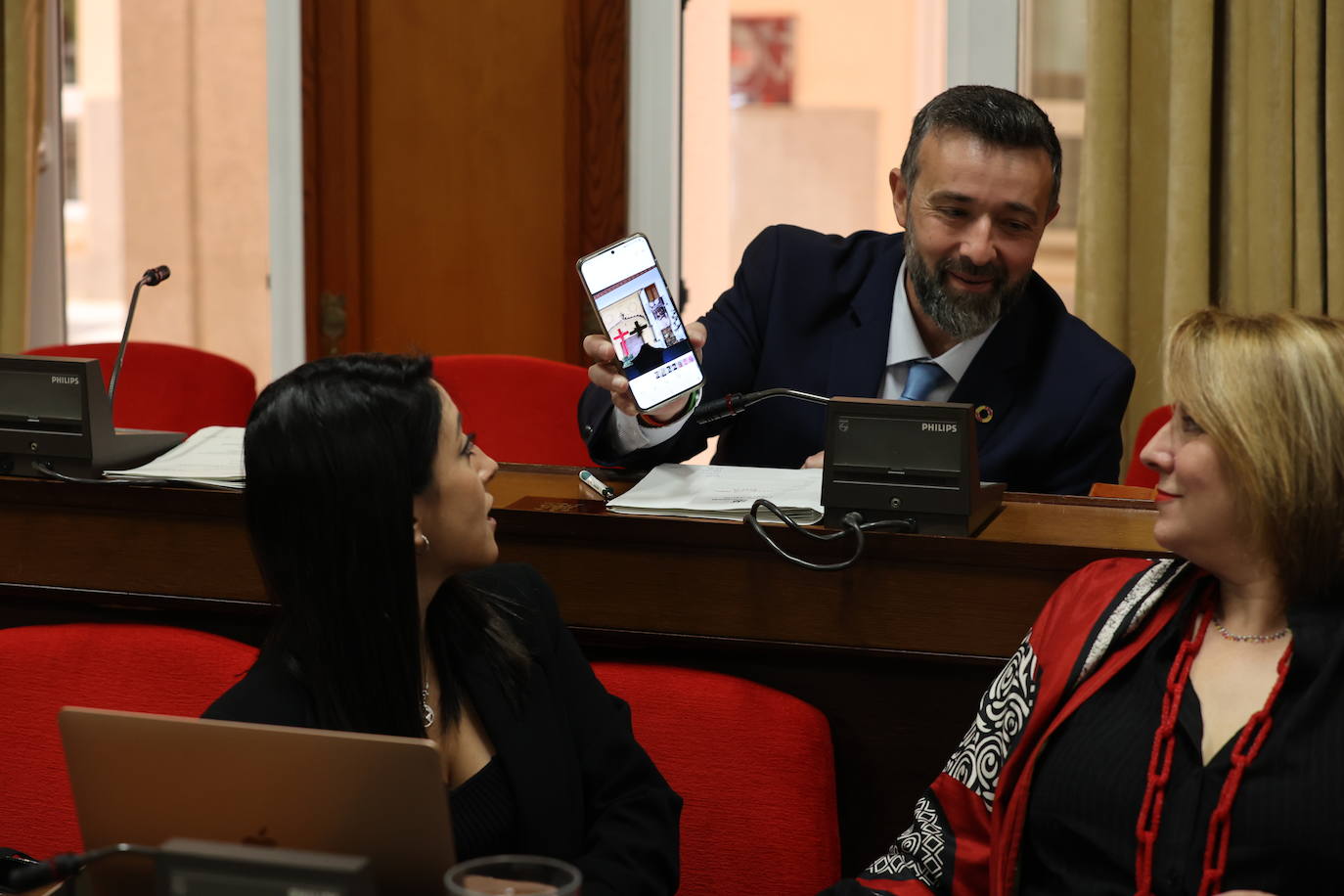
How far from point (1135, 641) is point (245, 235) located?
4.28 m

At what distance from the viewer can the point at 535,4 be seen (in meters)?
3.86

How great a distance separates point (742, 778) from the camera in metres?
1.58

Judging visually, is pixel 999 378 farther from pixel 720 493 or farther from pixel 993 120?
pixel 720 493

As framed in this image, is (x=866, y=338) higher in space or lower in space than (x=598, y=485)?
higher

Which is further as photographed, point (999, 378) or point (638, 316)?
point (999, 378)

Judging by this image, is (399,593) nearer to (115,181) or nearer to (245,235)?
(245,235)

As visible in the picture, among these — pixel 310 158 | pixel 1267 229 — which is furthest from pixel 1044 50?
pixel 310 158

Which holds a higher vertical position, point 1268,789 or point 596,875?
point 1268,789

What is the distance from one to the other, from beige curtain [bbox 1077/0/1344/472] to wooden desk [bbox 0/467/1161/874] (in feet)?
5.17

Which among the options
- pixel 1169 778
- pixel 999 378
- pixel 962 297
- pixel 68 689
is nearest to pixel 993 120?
pixel 962 297

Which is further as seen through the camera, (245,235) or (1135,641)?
(245,235)

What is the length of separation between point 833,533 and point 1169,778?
46 cm

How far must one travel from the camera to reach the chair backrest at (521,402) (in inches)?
105

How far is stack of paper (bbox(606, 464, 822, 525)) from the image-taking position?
5.59 feet
